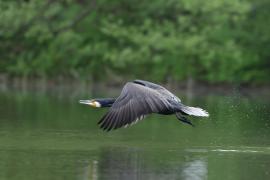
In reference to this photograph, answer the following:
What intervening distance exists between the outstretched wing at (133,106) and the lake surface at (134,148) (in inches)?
19.9

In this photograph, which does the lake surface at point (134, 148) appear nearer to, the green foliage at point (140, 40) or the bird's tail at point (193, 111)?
the bird's tail at point (193, 111)

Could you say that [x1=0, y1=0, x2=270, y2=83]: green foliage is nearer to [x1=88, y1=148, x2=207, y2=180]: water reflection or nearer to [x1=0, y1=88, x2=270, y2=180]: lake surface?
[x1=0, y1=88, x2=270, y2=180]: lake surface

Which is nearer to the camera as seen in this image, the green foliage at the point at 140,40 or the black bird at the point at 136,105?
the black bird at the point at 136,105

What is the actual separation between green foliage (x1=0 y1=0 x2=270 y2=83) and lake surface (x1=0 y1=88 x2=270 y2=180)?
1631 cm

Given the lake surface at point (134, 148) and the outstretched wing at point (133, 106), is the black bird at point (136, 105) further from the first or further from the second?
the lake surface at point (134, 148)

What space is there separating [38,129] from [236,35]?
2390cm

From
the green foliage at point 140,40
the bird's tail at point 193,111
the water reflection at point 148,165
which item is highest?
the green foliage at point 140,40

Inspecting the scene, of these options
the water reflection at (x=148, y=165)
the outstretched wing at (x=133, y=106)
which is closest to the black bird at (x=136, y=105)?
the outstretched wing at (x=133, y=106)

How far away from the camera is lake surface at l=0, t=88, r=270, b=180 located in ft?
40.2

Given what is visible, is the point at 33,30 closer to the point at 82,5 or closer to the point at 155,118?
the point at 82,5

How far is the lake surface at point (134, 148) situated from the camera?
40.2ft

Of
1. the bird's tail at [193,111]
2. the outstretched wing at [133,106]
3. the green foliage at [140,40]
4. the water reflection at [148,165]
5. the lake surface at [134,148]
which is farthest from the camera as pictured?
the green foliage at [140,40]

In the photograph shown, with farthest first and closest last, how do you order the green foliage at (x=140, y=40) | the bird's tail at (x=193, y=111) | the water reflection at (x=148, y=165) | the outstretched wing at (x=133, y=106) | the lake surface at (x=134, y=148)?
the green foliage at (x=140, y=40) < the bird's tail at (x=193, y=111) < the outstretched wing at (x=133, y=106) < the lake surface at (x=134, y=148) < the water reflection at (x=148, y=165)

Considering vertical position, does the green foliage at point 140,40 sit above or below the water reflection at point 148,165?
above
